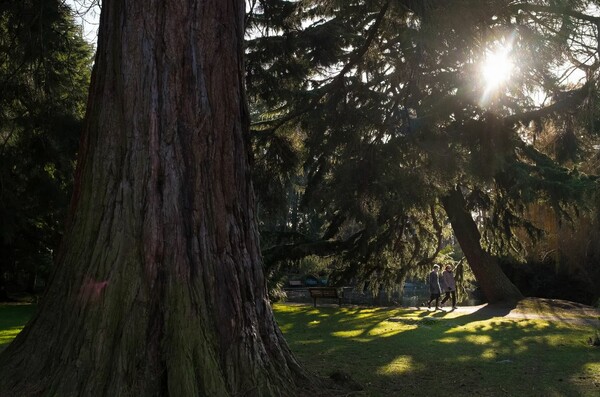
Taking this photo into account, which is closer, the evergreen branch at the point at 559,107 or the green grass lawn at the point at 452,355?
the green grass lawn at the point at 452,355

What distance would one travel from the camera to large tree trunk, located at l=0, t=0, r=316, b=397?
4355 mm

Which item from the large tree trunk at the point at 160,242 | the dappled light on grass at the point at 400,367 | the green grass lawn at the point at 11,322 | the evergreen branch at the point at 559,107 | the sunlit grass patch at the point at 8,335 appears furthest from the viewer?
the green grass lawn at the point at 11,322

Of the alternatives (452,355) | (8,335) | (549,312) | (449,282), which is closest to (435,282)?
(449,282)

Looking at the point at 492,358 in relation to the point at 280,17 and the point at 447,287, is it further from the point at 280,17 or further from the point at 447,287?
the point at 447,287

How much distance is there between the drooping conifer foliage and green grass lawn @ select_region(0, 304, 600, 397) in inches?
106

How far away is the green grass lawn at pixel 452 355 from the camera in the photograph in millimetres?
6554

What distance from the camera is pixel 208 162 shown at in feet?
15.9

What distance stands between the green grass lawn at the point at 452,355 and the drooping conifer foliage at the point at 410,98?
2680 mm

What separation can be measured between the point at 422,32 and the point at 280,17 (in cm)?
343

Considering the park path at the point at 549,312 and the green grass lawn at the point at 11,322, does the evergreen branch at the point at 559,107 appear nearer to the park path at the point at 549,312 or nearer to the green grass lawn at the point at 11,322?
the park path at the point at 549,312

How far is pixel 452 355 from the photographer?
8.99 m

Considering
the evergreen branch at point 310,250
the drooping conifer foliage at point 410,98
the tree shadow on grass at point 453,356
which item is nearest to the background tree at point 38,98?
the drooping conifer foliage at point 410,98

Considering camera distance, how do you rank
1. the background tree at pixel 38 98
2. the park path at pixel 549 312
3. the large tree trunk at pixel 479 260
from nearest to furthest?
the background tree at pixel 38 98 → the park path at pixel 549 312 → the large tree trunk at pixel 479 260

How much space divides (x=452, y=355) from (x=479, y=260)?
11.4 m
